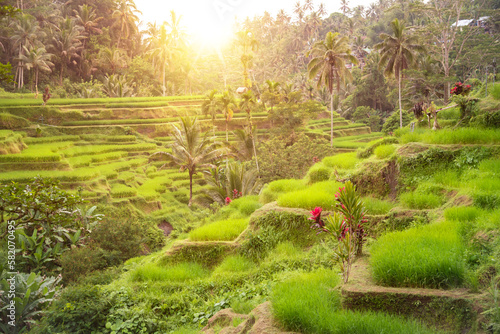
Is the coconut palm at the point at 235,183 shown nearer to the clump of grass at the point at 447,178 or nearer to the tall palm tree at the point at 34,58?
the clump of grass at the point at 447,178

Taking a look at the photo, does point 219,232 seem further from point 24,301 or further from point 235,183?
point 235,183

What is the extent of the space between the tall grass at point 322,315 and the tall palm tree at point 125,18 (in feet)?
157

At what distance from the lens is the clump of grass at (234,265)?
6.72 metres

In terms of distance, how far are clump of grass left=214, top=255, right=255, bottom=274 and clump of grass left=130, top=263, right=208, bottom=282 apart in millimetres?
443

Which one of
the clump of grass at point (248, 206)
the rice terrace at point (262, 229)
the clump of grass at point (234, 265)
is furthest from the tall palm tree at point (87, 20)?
the clump of grass at point (234, 265)

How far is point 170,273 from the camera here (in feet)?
22.4

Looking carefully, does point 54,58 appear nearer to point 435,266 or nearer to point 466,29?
point 466,29

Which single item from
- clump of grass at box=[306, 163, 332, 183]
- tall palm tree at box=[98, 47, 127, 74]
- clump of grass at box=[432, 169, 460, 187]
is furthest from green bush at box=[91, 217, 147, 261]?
tall palm tree at box=[98, 47, 127, 74]

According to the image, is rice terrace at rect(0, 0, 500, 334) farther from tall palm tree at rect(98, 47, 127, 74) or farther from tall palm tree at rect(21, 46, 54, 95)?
tall palm tree at rect(98, 47, 127, 74)

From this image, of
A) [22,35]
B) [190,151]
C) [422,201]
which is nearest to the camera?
[422,201]

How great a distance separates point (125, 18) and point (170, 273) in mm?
46346

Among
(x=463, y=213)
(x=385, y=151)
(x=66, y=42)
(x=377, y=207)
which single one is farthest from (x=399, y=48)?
(x=66, y=42)

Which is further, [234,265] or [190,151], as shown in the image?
[190,151]

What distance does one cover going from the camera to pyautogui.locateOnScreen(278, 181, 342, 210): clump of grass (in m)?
7.31
